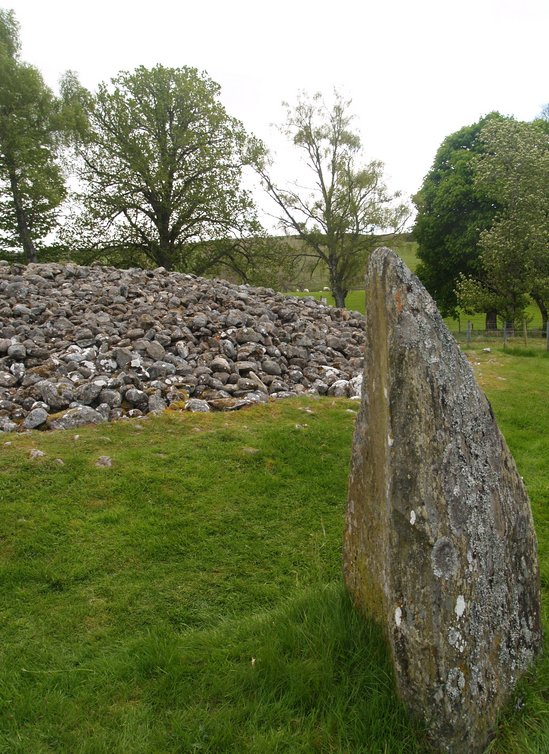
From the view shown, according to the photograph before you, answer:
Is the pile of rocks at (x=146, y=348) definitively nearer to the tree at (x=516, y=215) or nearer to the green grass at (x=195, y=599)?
the green grass at (x=195, y=599)

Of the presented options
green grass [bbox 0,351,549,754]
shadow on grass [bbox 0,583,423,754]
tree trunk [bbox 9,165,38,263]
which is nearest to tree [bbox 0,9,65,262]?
tree trunk [bbox 9,165,38,263]

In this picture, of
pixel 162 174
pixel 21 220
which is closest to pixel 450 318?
pixel 162 174

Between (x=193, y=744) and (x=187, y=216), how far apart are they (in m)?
31.1

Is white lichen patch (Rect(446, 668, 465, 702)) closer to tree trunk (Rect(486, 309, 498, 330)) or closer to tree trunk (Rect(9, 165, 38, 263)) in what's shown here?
tree trunk (Rect(9, 165, 38, 263))

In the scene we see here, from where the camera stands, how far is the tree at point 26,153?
2955 cm

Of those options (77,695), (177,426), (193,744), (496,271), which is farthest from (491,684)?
(496,271)

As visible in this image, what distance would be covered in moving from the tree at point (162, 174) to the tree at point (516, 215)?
542 inches

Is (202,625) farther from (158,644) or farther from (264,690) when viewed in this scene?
(264,690)

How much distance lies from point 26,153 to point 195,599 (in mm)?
31605

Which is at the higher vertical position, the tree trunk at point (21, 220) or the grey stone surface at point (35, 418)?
the tree trunk at point (21, 220)

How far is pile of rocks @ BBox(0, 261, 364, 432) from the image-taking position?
31.7 feet

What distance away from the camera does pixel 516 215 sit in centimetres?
2438

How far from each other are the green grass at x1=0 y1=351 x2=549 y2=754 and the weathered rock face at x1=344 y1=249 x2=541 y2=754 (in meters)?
0.24

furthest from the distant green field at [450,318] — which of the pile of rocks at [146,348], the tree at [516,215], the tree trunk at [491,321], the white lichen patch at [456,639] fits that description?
the white lichen patch at [456,639]
